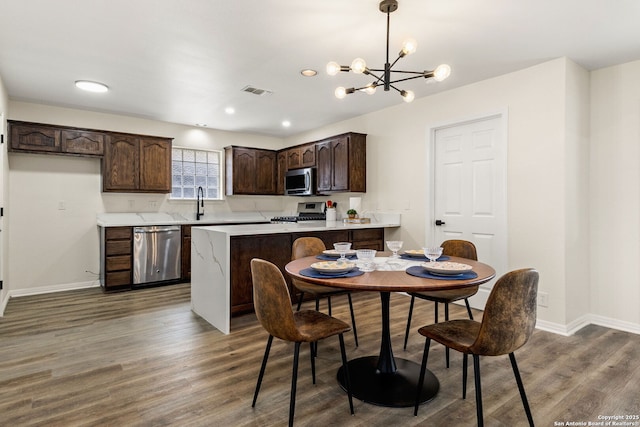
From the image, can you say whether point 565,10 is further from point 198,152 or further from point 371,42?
point 198,152

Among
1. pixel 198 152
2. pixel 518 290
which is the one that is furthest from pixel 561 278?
pixel 198 152

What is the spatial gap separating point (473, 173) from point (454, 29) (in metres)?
1.69

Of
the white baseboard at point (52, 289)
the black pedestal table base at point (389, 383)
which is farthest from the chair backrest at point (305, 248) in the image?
the white baseboard at point (52, 289)

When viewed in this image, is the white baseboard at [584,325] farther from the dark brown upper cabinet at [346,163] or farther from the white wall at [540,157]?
the dark brown upper cabinet at [346,163]

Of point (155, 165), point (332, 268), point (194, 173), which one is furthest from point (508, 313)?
point (194, 173)

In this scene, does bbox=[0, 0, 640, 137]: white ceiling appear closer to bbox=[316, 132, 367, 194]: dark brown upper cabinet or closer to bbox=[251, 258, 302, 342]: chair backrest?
bbox=[316, 132, 367, 194]: dark brown upper cabinet

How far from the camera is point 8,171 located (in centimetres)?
434

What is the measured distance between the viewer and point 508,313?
1.54 meters

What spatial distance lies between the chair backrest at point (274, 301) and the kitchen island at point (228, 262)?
1342mm

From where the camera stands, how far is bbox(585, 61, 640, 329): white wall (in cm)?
315

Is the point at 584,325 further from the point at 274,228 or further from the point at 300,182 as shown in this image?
the point at 300,182

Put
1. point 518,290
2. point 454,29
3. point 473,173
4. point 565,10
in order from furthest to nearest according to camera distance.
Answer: point 473,173
point 454,29
point 565,10
point 518,290

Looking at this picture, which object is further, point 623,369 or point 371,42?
point 371,42

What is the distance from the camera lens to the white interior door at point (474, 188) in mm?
3619
